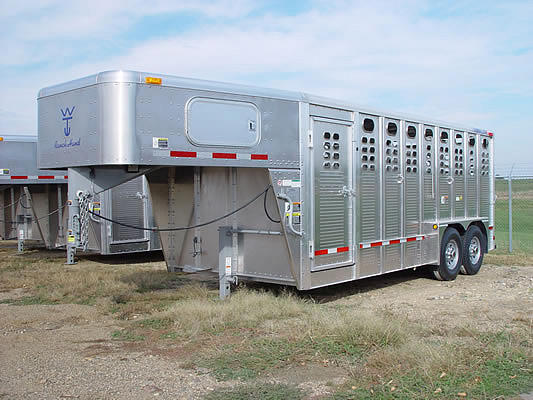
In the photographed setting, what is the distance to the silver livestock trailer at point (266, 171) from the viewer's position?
6.61 metres

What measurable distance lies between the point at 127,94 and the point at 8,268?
746cm

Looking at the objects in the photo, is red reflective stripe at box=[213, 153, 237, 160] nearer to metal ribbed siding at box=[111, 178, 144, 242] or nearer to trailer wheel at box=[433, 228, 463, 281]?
trailer wheel at box=[433, 228, 463, 281]

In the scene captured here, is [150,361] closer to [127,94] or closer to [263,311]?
[263,311]

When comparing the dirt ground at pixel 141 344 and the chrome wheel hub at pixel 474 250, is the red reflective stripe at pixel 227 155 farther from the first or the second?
the chrome wheel hub at pixel 474 250

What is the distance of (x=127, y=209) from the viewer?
12797mm

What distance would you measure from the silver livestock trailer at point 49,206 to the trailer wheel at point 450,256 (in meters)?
6.18

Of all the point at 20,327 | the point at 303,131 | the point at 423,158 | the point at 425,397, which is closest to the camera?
the point at 425,397

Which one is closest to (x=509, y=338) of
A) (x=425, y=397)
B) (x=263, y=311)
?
(x=425, y=397)

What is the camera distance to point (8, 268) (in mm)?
12305

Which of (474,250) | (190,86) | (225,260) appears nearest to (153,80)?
(190,86)

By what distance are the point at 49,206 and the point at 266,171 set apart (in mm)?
8986

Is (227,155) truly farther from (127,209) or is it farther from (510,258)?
(510,258)

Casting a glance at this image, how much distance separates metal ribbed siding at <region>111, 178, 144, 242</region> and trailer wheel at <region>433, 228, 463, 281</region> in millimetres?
6253

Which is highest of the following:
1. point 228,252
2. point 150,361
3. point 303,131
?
point 303,131
